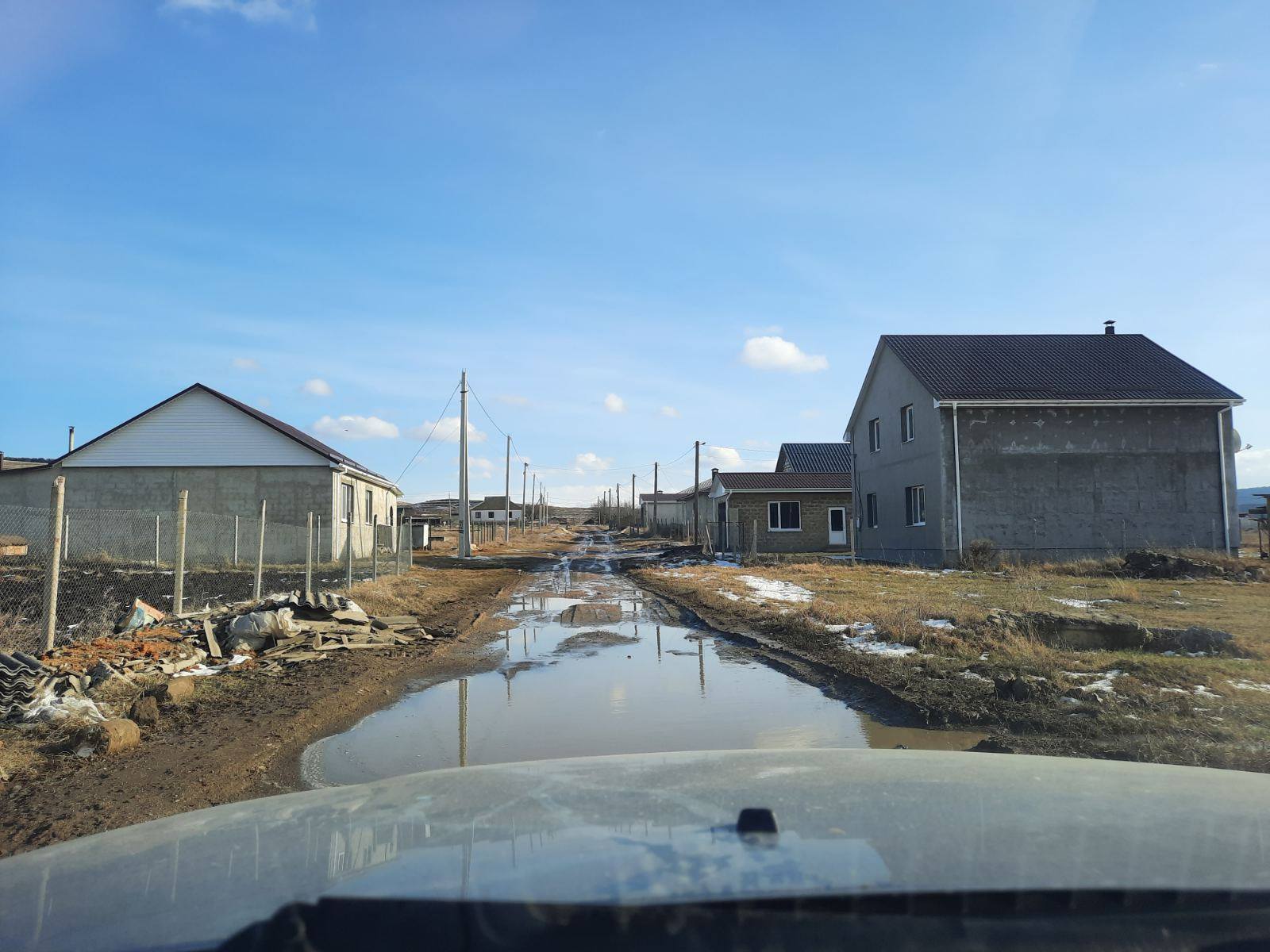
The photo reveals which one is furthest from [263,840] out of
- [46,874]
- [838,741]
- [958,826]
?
[838,741]

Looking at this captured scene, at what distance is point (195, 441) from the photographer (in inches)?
1081

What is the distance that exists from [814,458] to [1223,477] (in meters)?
23.2

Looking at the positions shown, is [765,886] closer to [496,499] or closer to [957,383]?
[957,383]

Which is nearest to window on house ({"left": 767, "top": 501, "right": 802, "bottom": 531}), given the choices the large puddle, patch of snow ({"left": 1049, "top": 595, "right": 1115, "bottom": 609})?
patch of snow ({"left": 1049, "top": 595, "right": 1115, "bottom": 609})

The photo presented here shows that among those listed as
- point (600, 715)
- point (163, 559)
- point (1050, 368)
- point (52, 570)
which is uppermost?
point (1050, 368)

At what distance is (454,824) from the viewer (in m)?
2.60

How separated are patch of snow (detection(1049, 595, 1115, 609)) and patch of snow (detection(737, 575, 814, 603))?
14.0ft

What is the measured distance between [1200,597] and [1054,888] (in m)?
16.6

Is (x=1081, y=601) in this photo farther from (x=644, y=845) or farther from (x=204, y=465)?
(x=204, y=465)

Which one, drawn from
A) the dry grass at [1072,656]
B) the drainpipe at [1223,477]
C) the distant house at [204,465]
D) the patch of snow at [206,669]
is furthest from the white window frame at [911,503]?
the patch of snow at [206,669]

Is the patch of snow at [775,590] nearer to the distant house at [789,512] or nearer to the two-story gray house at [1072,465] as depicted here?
the two-story gray house at [1072,465]

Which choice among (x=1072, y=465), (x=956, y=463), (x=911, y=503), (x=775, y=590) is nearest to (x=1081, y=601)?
(x=775, y=590)

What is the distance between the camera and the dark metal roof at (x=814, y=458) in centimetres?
4659

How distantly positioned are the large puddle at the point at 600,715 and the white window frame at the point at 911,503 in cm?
1676
